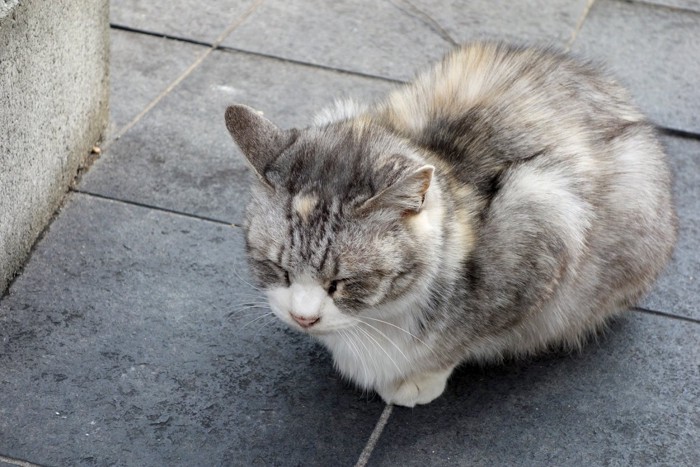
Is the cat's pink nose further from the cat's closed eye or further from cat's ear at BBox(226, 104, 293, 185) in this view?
cat's ear at BBox(226, 104, 293, 185)

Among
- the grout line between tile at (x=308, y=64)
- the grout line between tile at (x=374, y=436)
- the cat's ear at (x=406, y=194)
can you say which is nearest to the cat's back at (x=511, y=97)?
the cat's ear at (x=406, y=194)

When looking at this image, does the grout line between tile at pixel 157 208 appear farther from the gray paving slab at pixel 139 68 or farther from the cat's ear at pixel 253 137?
the cat's ear at pixel 253 137

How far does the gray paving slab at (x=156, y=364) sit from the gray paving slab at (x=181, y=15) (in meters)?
1.80

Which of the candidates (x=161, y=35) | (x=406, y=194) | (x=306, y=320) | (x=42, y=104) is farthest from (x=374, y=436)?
(x=161, y=35)

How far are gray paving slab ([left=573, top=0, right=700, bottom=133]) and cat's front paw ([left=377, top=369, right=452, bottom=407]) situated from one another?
2.46 m

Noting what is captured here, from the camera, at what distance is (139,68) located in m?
5.45

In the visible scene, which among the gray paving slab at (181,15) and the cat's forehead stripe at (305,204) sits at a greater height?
the cat's forehead stripe at (305,204)

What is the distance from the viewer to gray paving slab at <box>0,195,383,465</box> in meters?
3.35

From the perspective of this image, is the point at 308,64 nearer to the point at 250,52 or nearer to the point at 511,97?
the point at 250,52

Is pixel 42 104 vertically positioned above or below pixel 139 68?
above

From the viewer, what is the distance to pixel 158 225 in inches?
173

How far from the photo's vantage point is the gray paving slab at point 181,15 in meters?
5.81

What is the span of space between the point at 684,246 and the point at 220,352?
83.1 inches

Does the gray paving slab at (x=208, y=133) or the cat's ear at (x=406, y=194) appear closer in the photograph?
the cat's ear at (x=406, y=194)
